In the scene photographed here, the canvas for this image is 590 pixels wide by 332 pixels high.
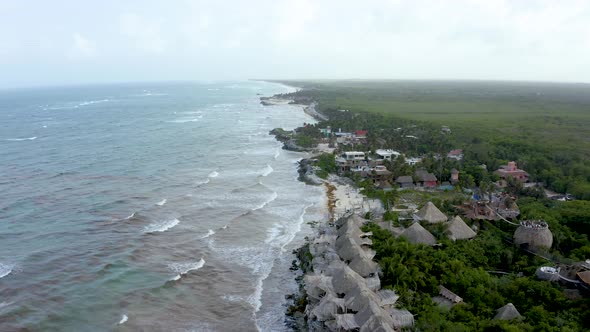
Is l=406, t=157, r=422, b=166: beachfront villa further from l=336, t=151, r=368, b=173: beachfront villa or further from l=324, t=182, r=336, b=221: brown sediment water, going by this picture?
l=324, t=182, r=336, b=221: brown sediment water

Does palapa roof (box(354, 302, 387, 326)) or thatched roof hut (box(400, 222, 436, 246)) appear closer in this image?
palapa roof (box(354, 302, 387, 326))

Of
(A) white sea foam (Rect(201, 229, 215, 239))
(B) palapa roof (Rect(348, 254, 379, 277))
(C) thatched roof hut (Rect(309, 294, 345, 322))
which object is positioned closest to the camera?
(C) thatched roof hut (Rect(309, 294, 345, 322))

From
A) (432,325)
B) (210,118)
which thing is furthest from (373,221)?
(210,118)

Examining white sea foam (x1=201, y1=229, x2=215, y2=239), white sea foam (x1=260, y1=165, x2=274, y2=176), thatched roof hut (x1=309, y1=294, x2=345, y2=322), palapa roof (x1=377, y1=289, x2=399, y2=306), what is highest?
palapa roof (x1=377, y1=289, x2=399, y2=306)

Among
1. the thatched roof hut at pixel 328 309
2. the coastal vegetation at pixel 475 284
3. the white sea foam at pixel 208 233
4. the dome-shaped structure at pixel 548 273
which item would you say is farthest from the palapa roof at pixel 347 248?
the white sea foam at pixel 208 233

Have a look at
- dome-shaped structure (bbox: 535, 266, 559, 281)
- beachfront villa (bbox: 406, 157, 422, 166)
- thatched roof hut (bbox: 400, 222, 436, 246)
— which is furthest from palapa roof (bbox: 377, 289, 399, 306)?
beachfront villa (bbox: 406, 157, 422, 166)

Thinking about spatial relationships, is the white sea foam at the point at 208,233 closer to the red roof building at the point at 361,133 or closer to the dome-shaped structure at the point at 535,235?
the dome-shaped structure at the point at 535,235

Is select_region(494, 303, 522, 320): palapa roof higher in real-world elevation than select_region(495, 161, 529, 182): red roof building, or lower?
higher

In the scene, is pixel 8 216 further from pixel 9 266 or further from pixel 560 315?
pixel 560 315
